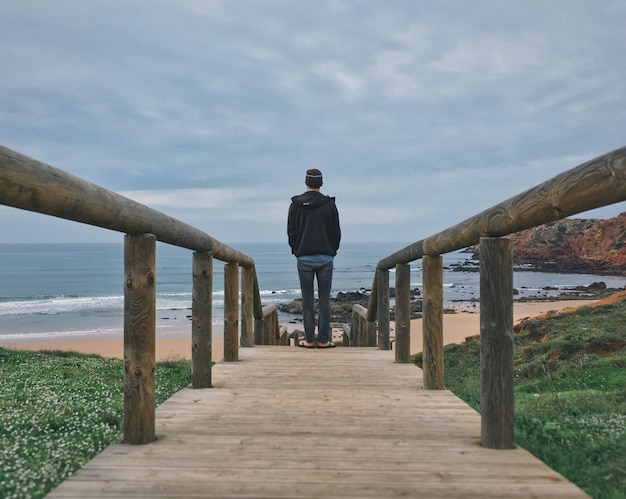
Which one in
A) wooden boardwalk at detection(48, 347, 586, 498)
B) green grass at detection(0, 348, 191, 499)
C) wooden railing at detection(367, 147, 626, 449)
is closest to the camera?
wooden railing at detection(367, 147, 626, 449)

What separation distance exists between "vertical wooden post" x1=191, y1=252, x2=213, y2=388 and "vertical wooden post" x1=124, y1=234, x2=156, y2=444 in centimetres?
123

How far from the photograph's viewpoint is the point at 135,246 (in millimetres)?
2693

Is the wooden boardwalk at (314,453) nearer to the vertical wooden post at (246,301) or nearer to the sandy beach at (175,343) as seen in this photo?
the vertical wooden post at (246,301)

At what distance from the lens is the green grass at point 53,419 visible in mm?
2372

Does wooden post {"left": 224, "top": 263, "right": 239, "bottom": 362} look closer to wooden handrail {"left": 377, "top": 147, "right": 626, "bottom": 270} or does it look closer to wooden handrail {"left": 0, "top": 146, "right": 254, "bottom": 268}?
wooden handrail {"left": 0, "top": 146, "right": 254, "bottom": 268}

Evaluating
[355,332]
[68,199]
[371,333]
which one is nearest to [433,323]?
[68,199]

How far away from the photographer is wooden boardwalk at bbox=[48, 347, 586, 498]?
210 cm

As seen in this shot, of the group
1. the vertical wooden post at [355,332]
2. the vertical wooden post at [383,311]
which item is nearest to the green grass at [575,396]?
the vertical wooden post at [383,311]

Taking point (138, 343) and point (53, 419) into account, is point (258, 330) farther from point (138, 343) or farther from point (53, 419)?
point (138, 343)

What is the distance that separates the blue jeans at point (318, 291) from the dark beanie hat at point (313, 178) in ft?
2.92

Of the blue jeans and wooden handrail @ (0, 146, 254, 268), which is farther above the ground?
wooden handrail @ (0, 146, 254, 268)

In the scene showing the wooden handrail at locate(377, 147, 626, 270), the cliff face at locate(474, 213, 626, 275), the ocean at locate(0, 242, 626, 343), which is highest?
the cliff face at locate(474, 213, 626, 275)

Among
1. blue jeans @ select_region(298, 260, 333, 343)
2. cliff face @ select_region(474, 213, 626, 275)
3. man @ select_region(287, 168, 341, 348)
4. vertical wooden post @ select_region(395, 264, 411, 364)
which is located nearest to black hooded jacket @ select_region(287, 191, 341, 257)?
man @ select_region(287, 168, 341, 348)

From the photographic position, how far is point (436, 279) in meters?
3.99
